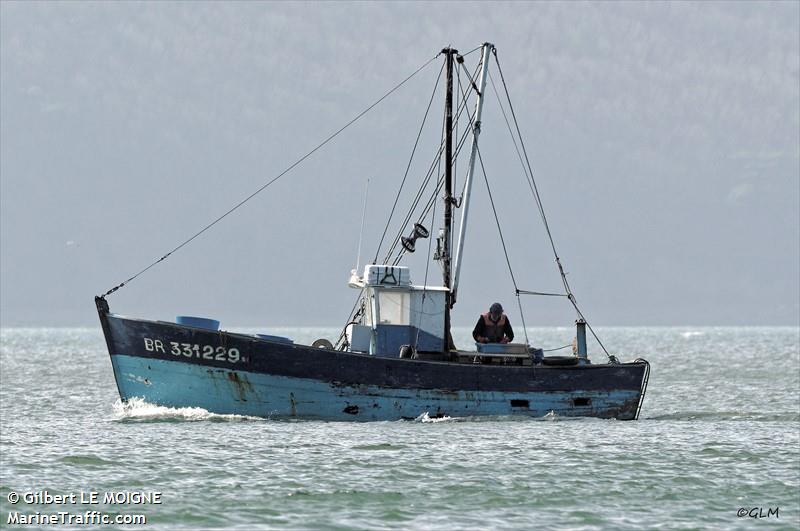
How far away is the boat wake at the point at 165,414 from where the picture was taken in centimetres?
3141

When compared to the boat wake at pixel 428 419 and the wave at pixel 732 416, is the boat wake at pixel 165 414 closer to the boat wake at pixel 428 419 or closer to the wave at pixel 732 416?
the boat wake at pixel 428 419

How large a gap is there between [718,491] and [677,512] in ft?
7.42

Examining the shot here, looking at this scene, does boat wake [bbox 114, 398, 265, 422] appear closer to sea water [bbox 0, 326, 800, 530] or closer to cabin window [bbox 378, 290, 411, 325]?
sea water [bbox 0, 326, 800, 530]

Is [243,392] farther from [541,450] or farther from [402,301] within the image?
[541,450]

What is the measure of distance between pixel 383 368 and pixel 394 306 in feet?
7.58

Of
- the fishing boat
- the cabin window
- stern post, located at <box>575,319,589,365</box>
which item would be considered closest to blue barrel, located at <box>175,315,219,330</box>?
the fishing boat

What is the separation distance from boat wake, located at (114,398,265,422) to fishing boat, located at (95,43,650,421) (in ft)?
0.53

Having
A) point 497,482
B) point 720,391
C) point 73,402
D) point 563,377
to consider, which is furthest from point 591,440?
point 720,391

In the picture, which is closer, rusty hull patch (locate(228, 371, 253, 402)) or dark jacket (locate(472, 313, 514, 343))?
rusty hull patch (locate(228, 371, 253, 402))

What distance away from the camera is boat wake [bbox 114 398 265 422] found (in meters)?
31.4

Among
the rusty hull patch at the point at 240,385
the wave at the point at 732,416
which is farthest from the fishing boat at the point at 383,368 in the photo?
the wave at the point at 732,416

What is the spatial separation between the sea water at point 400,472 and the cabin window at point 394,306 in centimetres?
275

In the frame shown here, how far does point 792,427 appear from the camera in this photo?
34.0 metres

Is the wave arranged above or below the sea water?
above
